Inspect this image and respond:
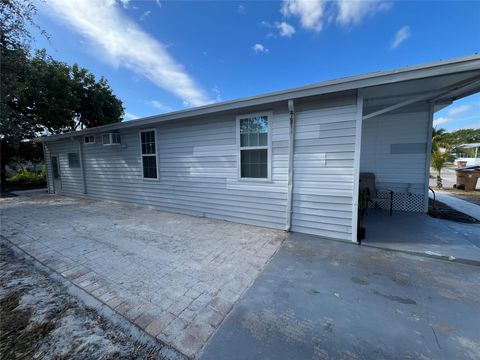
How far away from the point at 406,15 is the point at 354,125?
3.02 m

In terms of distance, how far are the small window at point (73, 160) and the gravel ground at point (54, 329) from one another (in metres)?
7.43

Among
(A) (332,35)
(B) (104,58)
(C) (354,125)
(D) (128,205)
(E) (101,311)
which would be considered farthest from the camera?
(B) (104,58)

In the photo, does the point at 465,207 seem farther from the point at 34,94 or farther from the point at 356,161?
the point at 34,94

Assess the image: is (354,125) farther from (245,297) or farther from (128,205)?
(128,205)

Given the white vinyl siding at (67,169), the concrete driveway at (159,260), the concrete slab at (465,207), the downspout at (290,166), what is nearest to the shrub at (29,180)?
the white vinyl siding at (67,169)

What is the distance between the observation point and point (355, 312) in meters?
1.84

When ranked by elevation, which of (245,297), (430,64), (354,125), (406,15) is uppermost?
(406,15)

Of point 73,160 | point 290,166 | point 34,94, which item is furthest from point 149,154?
point 34,94

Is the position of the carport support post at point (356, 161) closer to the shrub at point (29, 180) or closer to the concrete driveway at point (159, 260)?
the concrete driveway at point (159, 260)

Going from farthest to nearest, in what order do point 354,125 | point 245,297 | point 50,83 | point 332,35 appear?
1. point 50,83
2. point 332,35
3. point 354,125
4. point 245,297

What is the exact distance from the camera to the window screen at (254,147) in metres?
4.11

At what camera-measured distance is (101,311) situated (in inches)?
73.9

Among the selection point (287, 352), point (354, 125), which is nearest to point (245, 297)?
point (287, 352)

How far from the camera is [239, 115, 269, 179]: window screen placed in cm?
411
